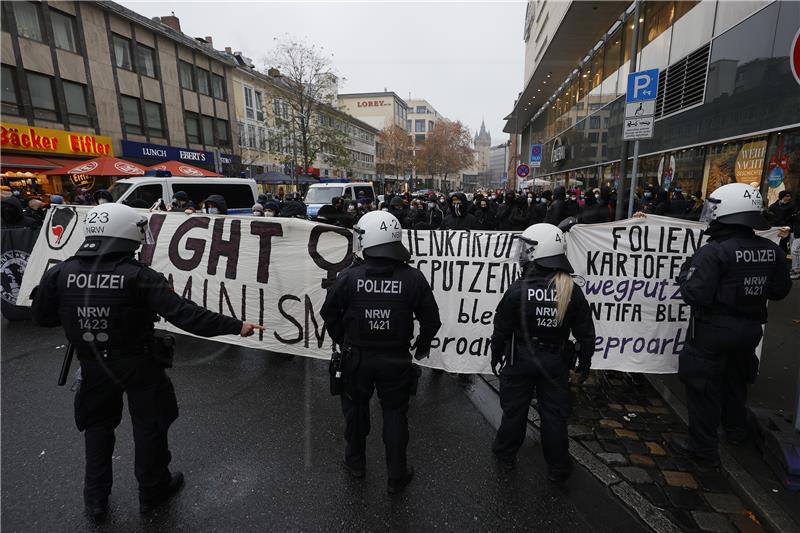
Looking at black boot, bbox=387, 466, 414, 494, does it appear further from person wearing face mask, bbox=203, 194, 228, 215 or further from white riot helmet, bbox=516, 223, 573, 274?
person wearing face mask, bbox=203, 194, 228, 215

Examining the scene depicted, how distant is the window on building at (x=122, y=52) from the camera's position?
2238cm

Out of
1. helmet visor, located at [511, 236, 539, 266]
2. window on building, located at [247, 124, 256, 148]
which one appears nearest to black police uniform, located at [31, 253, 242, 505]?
helmet visor, located at [511, 236, 539, 266]

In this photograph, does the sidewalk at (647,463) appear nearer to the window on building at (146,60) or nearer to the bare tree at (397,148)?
the window on building at (146,60)

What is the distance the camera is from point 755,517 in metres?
2.59

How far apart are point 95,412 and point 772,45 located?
1259 cm

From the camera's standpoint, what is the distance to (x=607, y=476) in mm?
2975

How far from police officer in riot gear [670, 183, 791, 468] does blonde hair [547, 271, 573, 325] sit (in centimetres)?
105

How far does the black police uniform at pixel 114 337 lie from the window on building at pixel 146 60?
2740 cm

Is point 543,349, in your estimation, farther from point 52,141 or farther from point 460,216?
point 52,141

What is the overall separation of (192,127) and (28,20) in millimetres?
10200

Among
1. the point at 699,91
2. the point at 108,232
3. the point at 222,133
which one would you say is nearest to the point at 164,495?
the point at 108,232

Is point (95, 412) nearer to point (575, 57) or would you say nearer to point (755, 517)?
point (755, 517)

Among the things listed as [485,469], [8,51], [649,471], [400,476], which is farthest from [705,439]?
[8,51]

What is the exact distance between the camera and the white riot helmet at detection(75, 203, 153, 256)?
2482mm
